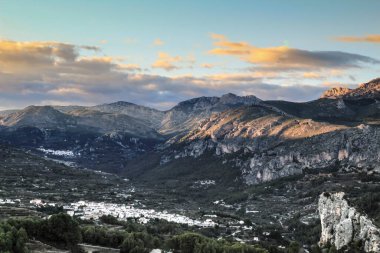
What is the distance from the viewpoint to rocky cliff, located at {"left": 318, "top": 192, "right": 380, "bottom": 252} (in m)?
139

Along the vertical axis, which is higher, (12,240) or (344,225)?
(12,240)

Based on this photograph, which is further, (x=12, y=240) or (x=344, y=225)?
(x=344, y=225)

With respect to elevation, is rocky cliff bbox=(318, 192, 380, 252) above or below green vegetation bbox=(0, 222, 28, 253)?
below

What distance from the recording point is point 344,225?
152m

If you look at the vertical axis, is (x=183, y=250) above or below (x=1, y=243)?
below

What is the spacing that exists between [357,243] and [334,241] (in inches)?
549

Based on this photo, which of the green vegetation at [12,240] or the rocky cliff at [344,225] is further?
the rocky cliff at [344,225]

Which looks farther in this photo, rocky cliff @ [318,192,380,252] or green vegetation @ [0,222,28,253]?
rocky cliff @ [318,192,380,252]

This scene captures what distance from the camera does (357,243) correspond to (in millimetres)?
143000

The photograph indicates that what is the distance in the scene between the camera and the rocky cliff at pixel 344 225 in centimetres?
13949

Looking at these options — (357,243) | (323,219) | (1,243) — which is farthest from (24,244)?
(323,219)

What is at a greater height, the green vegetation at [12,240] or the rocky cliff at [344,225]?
the green vegetation at [12,240]

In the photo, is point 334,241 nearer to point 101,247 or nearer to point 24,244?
point 101,247

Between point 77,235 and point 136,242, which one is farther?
point 136,242
